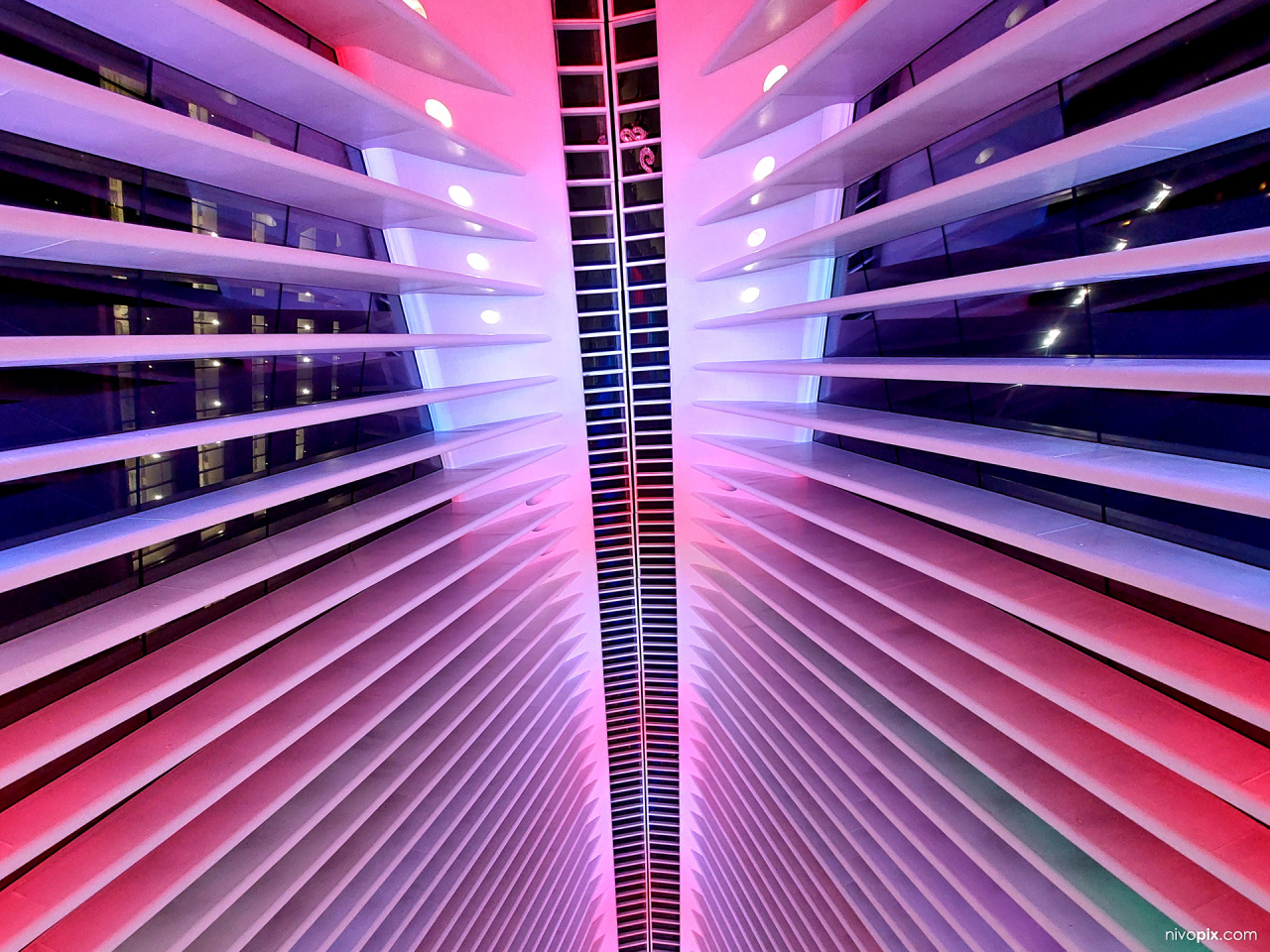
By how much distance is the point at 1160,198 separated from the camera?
176 inches

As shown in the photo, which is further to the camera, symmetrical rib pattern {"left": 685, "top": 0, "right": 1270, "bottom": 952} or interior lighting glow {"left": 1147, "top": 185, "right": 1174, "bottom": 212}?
interior lighting glow {"left": 1147, "top": 185, "right": 1174, "bottom": 212}

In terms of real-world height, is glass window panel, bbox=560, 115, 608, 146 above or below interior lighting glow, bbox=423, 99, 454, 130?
above

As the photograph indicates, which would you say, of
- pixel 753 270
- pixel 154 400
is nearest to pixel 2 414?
pixel 154 400

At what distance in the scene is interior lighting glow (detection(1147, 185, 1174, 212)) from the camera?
4.42 meters

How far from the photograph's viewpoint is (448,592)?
31.2 ft

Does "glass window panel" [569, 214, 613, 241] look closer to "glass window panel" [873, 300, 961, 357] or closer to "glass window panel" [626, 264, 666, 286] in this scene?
"glass window panel" [626, 264, 666, 286]

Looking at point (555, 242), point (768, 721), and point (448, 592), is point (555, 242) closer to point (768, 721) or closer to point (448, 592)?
point (448, 592)

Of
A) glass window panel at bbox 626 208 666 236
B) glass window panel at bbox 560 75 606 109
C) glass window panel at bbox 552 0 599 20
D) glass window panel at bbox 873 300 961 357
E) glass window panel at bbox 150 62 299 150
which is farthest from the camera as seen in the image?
glass window panel at bbox 626 208 666 236

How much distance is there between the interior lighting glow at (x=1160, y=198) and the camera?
4.42 m

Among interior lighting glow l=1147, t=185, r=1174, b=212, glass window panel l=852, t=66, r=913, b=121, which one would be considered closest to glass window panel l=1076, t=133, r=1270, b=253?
interior lighting glow l=1147, t=185, r=1174, b=212

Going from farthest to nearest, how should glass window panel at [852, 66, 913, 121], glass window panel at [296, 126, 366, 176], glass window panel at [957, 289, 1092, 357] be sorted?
glass window panel at [296, 126, 366, 176] < glass window panel at [852, 66, 913, 121] < glass window panel at [957, 289, 1092, 357]

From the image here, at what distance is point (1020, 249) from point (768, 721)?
8205 millimetres

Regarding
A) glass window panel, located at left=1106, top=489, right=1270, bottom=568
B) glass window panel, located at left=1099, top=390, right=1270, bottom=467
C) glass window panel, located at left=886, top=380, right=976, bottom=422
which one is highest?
glass window panel, located at left=886, top=380, right=976, bottom=422

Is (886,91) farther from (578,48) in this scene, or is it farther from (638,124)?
(578,48)
